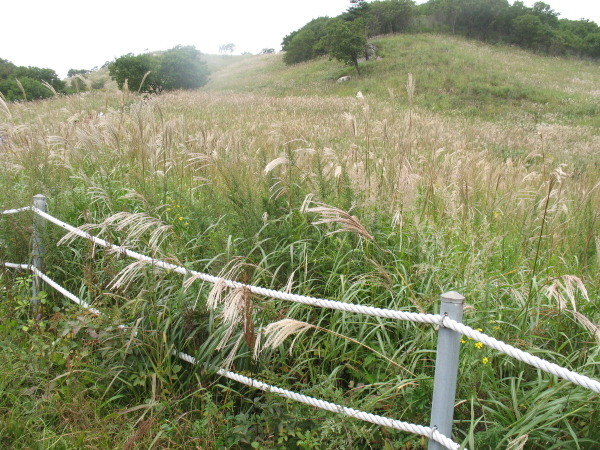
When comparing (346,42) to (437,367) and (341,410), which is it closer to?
(341,410)

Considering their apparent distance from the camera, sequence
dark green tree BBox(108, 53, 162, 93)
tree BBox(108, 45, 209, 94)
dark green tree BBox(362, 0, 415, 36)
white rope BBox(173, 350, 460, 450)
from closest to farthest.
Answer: white rope BBox(173, 350, 460, 450) < dark green tree BBox(108, 53, 162, 93) < tree BBox(108, 45, 209, 94) < dark green tree BBox(362, 0, 415, 36)

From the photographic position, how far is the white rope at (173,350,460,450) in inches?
62.7

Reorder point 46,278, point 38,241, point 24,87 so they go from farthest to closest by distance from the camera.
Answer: point 24,87 < point 38,241 < point 46,278

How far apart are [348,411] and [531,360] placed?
87 centimetres

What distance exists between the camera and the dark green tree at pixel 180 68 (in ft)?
111

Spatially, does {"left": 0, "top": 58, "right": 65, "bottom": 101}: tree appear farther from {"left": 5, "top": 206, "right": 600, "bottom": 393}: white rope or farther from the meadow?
{"left": 5, "top": 206, "right": 600, "bottom": 393}: white rope

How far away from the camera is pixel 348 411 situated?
188cm

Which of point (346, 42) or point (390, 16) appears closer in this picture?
point (346, 42)

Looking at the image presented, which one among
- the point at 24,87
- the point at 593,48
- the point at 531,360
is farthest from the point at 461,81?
the point at 593,48

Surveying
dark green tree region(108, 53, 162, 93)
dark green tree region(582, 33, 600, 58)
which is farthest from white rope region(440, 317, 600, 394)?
dark green tree region(582, 33, 600, 58)

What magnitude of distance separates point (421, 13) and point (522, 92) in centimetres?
3700

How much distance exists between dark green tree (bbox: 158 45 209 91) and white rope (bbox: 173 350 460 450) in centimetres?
3510

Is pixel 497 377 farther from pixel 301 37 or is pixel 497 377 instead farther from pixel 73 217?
pixel 301 37

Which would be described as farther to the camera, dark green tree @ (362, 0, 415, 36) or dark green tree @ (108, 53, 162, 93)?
dark green tree @ (362, 0, 415, 36)
